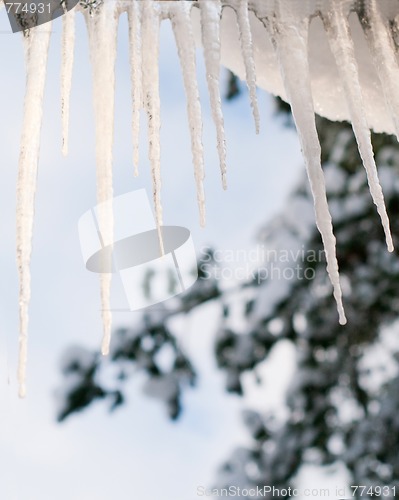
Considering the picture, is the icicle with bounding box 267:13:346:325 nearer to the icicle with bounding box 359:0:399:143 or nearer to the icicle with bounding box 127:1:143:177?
the icicle with bounding box 359:0:399:143

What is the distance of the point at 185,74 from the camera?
103cm

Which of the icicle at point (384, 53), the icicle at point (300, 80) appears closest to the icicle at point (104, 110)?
the icicle at point (300, 80)

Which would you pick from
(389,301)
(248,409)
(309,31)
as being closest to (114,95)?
(309,31)

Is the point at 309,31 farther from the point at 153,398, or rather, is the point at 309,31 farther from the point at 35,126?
the point at 153,398

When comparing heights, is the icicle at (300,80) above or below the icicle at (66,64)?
below

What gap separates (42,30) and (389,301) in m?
2.82

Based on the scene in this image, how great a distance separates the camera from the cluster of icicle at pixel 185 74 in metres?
0.95

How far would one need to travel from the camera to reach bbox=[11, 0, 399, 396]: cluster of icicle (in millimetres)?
954

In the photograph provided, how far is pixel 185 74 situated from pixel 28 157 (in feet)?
0.85

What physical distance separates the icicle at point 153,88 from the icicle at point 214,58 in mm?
69

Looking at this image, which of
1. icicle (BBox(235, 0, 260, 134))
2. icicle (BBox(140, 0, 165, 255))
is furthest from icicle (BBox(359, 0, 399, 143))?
icicle (BBox(140, 0, 165, 255))

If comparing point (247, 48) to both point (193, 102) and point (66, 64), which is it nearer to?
point (193, 102)

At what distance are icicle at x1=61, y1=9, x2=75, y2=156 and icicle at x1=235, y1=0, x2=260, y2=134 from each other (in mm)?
235

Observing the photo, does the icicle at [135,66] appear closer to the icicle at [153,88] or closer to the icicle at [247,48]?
the icicle at [153,88]
